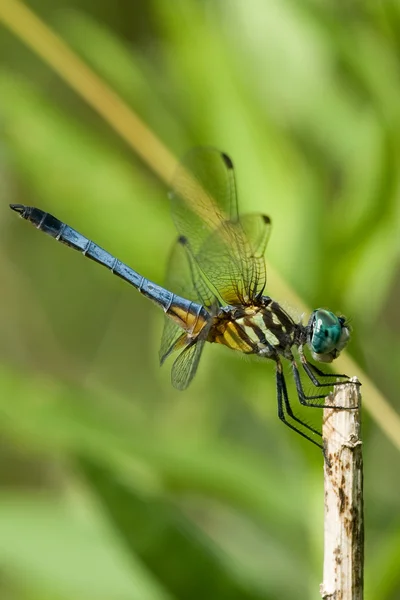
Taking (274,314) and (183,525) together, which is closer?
(183,525)

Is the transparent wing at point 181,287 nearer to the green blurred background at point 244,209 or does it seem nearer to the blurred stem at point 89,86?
the green blurred background at point 244,209

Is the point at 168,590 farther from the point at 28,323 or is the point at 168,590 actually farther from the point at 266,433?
the point at 28,323

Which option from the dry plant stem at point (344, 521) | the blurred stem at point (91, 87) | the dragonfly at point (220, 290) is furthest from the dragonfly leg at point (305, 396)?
the blurred stem at point (91, 87)

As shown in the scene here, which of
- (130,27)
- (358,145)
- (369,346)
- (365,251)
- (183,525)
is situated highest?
(130,27)

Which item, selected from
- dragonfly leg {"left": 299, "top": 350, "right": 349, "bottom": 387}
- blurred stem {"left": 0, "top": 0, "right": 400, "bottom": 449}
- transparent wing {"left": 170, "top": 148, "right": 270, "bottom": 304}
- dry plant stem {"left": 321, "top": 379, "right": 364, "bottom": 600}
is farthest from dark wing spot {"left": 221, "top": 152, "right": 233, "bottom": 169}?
dry plant stem {"left": 321, "top": 379, "right": 364, "bottom": 600}

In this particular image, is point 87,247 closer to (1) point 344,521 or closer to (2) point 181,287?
(2) point 181,287

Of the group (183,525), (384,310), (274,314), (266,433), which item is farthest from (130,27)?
(183,525)
